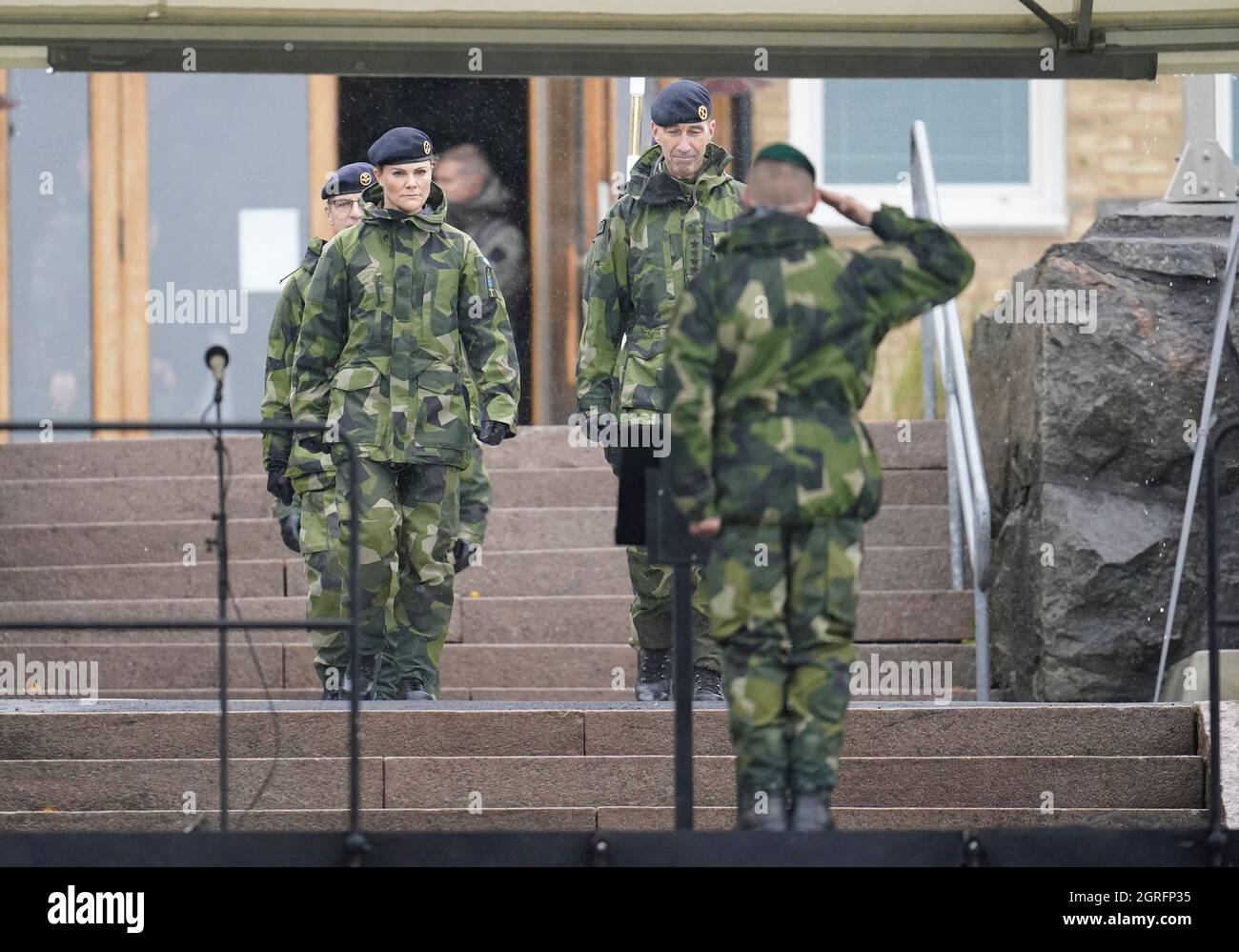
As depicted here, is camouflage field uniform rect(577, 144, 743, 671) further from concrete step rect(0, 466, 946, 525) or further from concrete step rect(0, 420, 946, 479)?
concrete step rect(0, 420, 946, 479)

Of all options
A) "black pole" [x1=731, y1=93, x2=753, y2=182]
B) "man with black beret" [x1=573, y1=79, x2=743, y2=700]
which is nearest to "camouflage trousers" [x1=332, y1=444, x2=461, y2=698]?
"man with black beret" [x1=573, y1=79, x2=743, y2=700]

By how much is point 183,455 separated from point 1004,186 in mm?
6944

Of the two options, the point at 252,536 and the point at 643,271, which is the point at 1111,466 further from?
the point at 252,536

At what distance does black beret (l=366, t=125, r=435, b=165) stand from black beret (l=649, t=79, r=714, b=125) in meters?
0.91

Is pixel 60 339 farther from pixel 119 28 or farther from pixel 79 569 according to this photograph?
pixel 119 28

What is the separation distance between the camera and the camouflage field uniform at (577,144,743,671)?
10.7 meters

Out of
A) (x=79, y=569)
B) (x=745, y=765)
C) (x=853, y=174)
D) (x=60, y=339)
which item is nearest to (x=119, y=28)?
(x=79, y=569)

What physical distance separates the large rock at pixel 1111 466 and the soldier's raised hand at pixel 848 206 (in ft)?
14.2

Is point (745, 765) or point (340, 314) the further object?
point (340, 314)

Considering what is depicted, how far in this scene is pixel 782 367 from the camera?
7906 millimetres
